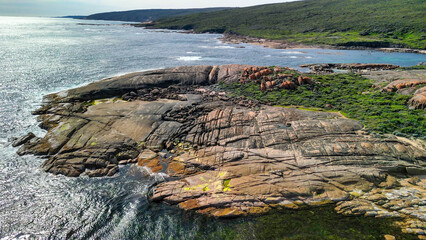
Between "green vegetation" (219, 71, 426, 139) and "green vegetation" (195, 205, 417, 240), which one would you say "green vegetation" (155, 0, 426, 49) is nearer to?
"green vegetation" (219, 71, 426, 139)

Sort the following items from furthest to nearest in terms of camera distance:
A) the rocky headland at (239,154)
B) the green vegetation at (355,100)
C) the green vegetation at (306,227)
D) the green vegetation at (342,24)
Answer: the green vegetation at (342,24) → the green vegetation at (355,100) → the rocky headland at (239,154) → the green vegetation at (306,227)

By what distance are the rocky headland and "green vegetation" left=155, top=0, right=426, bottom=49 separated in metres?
87.7

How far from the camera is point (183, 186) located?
19.6 meters

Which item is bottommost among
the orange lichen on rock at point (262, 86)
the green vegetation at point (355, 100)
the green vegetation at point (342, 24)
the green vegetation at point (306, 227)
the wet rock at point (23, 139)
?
the green vegetation at point (306, 227)

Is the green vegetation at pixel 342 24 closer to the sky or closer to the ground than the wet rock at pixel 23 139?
closer to the sky

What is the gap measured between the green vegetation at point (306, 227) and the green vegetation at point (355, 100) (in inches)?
505

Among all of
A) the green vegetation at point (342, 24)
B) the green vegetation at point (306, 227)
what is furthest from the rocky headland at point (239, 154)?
the green vegetation at point (342, 24)

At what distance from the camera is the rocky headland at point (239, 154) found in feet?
58.2

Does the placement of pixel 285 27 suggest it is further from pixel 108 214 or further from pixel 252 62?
pixel 108 214

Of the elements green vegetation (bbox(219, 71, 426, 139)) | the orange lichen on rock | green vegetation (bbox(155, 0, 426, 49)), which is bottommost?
green vegetation (bbox(219, 71, 426, 139))

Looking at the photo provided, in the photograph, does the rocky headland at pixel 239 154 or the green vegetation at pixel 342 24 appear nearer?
the rocky headland at pixel 239 154

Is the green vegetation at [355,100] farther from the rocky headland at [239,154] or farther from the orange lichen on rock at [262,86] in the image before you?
→ the rocky headland at [239,154]

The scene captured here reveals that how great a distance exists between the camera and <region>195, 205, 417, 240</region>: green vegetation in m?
15.0

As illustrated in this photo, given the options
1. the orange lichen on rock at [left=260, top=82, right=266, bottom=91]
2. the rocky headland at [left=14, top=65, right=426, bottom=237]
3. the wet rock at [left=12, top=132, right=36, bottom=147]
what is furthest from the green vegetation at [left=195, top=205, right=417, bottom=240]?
the orange lichen on rock at [left=260, top=82, right=266, bottom=91]
